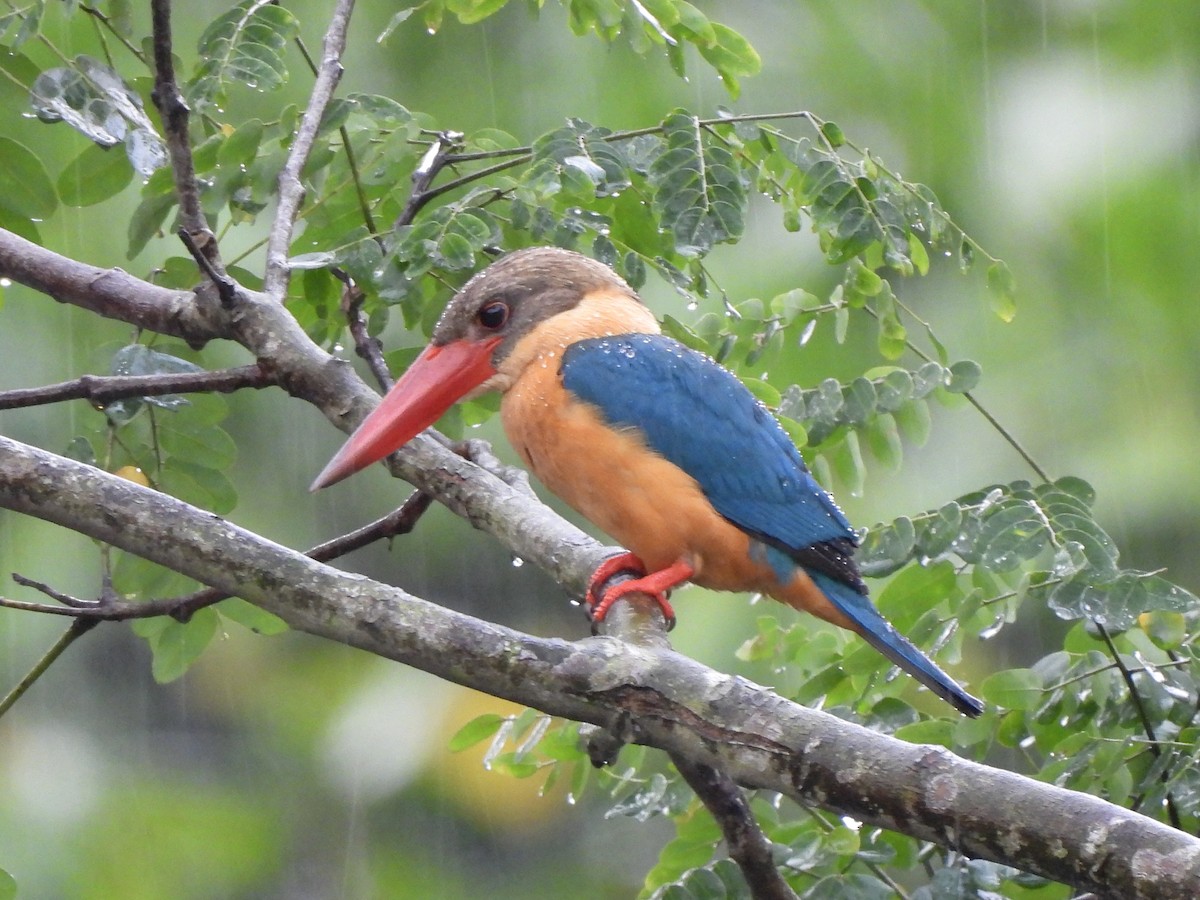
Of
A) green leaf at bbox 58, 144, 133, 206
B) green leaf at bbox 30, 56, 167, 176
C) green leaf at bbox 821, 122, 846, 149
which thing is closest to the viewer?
green leaf at bbox 30, 56, 167, 176

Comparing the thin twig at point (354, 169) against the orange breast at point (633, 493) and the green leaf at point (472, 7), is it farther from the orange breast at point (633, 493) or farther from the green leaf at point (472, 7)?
the orange breast at point (633, 493)

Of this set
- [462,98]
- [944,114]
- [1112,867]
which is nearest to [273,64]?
[1112,867]

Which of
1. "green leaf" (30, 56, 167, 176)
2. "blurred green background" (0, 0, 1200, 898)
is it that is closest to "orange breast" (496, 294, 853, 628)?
"green leaf" (30, 56, 167, 176)

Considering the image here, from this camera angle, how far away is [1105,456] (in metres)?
4.51

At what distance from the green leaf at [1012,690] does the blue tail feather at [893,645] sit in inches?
1.4

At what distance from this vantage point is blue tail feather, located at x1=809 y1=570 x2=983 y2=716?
2094 mm

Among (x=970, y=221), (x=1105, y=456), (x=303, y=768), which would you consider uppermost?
(x=970, y=221)

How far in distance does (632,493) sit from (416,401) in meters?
0.42

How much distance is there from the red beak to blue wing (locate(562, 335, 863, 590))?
182mm

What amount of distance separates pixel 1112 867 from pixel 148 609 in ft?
4.42

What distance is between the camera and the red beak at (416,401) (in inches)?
87.9

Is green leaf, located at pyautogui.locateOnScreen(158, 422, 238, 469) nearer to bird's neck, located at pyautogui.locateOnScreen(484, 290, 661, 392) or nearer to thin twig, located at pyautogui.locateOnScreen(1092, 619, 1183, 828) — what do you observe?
bird's neck, located at pyautogui.locateOnScreen(484, 290, 661, 392)

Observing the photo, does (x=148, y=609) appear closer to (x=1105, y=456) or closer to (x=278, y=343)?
(x=278, y=343)

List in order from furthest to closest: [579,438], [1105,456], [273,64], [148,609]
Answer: [1105,456] → [579,438] → [273,64] → [148,609]
